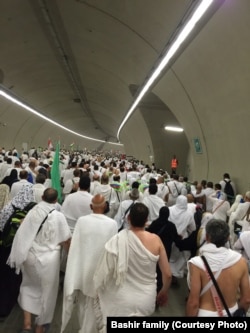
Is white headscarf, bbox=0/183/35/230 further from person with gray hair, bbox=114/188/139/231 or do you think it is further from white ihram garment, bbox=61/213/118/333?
person with gray hair, bbox=114/188/139/231

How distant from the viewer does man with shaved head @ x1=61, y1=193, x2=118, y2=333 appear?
408 cm

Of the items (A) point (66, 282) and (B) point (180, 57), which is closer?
(A) point (66, 282)

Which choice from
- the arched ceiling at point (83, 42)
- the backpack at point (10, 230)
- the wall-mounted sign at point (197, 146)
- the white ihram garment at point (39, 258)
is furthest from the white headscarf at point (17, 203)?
the wall-mounted sign at point (197, 146)

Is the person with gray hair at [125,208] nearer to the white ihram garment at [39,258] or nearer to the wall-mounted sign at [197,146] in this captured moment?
the white ihram garment at [39,258]

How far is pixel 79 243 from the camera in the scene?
13.7 ft

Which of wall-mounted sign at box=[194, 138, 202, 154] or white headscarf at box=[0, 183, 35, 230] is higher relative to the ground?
wall-mounted sign at box=[194, 138, 202, 154]

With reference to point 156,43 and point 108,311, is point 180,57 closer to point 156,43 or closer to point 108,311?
point 156,43

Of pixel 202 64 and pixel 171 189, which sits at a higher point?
pixel 202 64

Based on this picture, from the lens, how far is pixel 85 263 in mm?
4125

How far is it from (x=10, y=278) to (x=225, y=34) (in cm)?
652

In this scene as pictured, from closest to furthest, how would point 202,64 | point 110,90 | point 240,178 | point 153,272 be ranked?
1. point 153,272
2. point 202,64
3. point 240,178
4. point 110,90

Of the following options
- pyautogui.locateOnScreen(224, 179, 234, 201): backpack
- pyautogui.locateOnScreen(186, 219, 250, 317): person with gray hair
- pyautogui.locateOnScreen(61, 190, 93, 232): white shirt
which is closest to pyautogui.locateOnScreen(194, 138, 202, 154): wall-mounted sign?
pyautogui.locateOnScreen(224, 179, 234, 201): backpack

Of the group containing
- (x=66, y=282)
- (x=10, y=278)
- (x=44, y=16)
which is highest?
(x=44, y=16)

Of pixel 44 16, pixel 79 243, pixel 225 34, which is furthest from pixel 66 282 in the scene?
pixel 44 16
